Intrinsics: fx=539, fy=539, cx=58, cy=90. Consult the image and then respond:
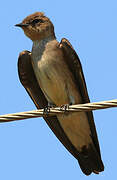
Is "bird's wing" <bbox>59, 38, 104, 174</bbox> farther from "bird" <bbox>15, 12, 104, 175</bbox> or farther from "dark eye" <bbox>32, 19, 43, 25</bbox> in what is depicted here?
"dark eye" <bbox>32, 19, 43, 25</bbox>

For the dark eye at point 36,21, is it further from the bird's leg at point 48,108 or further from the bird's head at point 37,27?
the bird's leg at point 48,108

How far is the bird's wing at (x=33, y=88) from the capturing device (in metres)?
9.67

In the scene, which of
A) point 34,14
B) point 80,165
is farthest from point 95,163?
point 34,14

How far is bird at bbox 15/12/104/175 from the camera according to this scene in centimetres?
916

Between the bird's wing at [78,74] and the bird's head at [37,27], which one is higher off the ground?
the bird's head at [37,27]

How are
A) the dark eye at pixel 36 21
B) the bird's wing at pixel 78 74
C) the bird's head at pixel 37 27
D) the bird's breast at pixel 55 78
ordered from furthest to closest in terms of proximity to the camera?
1. the dark eye at pixel 36 21
2. the bird's head at pixel 37 27
3. the bird's breast at pixel 55 78
4. the bird's wing at pixel 78 74

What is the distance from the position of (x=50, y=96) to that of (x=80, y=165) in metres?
1.36

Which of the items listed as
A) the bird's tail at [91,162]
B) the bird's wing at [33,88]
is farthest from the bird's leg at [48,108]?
the bird's tail at [91,162]

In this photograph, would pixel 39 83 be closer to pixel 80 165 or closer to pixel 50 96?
pixel 50 96

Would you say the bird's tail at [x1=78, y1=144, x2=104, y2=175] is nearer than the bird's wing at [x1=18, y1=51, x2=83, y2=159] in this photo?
Yes

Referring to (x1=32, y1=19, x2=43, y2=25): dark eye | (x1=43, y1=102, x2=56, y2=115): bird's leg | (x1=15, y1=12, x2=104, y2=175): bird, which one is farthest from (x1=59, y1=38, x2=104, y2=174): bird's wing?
(x1=32, y1=19, x2=43, y2=25): dark eye

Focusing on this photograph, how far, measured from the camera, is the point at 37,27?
9.89 metres

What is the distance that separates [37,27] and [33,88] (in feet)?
3.71

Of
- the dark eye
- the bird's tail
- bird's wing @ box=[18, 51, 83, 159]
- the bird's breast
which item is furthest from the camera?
the dark eye
